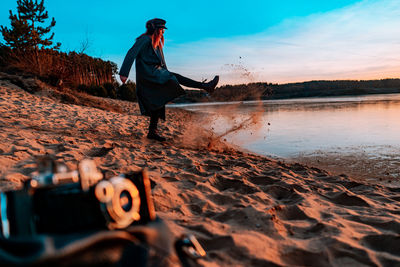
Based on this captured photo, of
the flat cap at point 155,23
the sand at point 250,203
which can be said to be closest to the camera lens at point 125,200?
the sand at point 250,203

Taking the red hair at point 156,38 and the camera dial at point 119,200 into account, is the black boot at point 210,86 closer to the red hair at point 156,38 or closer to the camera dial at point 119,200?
the red hair at point 156,38

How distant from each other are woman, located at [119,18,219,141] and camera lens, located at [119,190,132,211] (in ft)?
13.9

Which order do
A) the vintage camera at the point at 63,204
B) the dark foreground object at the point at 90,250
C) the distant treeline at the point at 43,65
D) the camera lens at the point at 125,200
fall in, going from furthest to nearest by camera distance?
the distant treeline at the point at 43,65, the camera lens at the point at 125,200, the vintage camera at the point at 63,204, the dark foreground object at the point at 90,250

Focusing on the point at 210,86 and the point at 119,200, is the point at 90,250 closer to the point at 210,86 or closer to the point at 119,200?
the point at 119,200

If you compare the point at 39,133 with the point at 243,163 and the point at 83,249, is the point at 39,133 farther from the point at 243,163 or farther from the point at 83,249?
the point at 83,249

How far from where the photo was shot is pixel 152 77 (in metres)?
5.15

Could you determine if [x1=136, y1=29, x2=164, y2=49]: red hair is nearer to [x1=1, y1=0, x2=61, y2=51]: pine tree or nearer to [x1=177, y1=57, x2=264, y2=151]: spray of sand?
[x1=177, y1=57, x2=264, y2=151]: spray of sand

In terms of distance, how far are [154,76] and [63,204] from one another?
14.8 ft

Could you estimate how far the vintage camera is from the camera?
0.78m

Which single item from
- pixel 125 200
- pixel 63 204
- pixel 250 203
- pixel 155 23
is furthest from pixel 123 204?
pixel 155 23

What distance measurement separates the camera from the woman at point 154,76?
16.7 feet

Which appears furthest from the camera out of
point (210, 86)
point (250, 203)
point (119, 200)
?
point (210, 86)

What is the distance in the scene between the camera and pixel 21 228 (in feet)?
2.55

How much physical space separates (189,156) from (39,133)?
2.51 m
